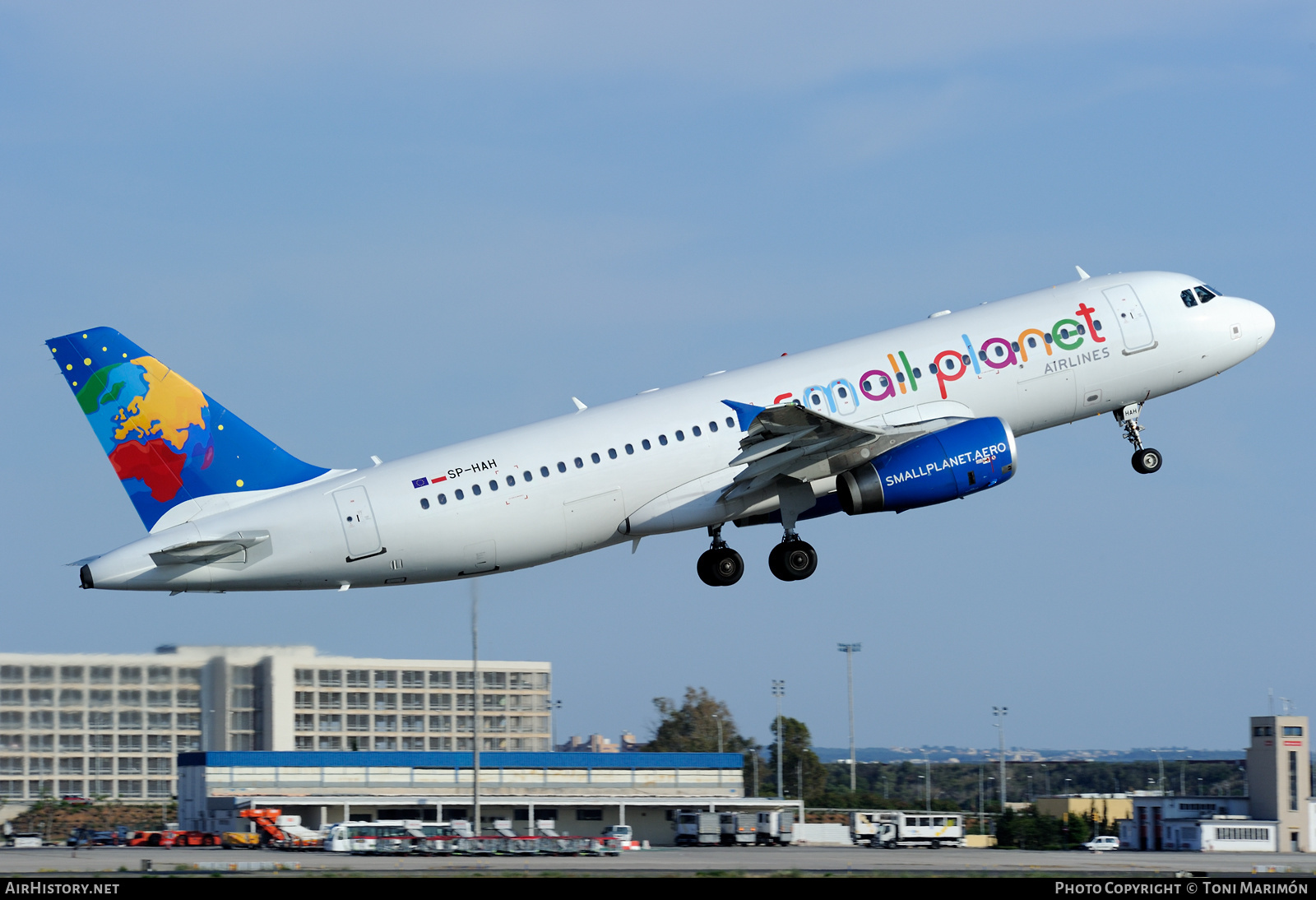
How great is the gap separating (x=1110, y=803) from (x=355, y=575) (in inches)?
3039

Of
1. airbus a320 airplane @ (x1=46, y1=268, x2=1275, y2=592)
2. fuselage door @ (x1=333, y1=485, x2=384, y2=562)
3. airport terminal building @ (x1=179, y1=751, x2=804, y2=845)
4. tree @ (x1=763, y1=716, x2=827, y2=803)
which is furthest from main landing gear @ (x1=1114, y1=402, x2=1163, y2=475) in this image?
tree @ (x1=763, y1=716, x2=827, y2=803)

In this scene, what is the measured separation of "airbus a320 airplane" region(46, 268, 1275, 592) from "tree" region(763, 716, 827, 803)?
106 meters

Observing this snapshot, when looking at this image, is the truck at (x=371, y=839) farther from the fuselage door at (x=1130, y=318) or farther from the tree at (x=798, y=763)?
the tree at (x=798, y=763)

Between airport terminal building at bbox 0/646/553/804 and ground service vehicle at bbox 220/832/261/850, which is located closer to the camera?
airport terminal building at bbox 0/646/553/804

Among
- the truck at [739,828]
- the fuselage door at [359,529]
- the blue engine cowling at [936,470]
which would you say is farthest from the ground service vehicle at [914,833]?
the fuselage door at [359,529]

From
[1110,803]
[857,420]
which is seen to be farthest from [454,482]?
[1110,803]

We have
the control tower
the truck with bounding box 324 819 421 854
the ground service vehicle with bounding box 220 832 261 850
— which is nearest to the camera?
the truck with bounding box 324 819 421 854

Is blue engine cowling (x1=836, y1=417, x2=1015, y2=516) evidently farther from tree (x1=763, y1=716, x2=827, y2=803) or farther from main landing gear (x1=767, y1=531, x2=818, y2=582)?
tree (x1=763, y1=716, x2=827, y2=803)

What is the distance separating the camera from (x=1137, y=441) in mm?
46250

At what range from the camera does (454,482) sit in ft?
128

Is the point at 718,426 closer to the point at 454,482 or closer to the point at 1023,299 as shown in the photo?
the point at 454,482

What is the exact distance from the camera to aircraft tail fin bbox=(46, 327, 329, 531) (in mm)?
38969

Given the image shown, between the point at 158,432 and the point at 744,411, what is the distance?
14722 millimetres
